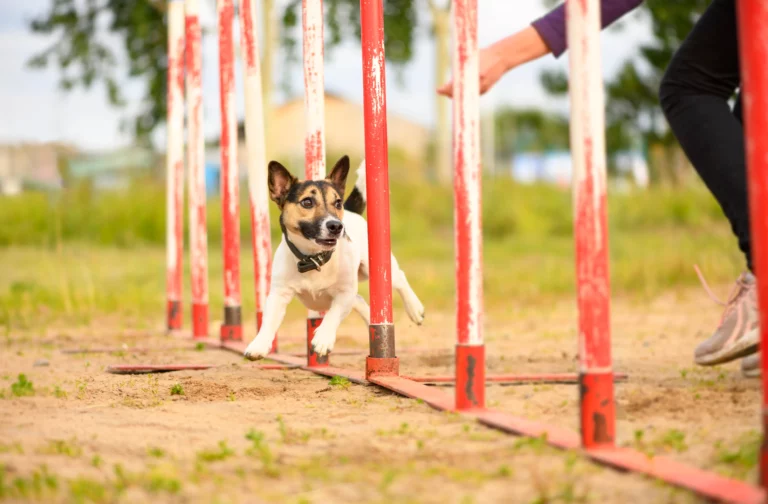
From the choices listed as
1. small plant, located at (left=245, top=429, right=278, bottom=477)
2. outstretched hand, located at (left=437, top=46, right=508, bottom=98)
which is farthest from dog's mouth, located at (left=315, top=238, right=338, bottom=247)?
small plant, located at (left=245, top=429, right=278, bottom=477)

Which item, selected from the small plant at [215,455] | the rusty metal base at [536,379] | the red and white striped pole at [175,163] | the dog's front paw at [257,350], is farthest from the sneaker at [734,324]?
the red and white striped pole at [175,163]

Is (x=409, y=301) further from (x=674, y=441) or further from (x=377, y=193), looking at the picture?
(x=674, y=441)

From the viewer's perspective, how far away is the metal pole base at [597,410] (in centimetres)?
254

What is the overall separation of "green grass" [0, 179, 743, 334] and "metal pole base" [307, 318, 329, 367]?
341 cm

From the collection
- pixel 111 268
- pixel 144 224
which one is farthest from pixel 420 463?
pixel 144 224

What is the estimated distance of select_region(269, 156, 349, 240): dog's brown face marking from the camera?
4488mm

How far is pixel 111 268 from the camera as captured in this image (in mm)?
12211

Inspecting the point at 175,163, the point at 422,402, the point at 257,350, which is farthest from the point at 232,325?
the point at 422,402

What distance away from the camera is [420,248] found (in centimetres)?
1501

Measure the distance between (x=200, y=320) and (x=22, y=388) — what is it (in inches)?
89.0

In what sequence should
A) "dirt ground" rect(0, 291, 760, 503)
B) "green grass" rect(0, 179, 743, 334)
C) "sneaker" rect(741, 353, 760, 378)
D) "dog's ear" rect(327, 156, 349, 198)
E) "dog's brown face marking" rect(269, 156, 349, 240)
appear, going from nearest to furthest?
"dirt ground" rect(0, 291, 760, 503), "sneaker" rect(741, 353, 760, 378), "dog's brown face marking" rect(269, 156, 349, 240), "dog's ear" rect(327, 156, 349, 198), "green grass" rect(0, 179, 743, 334)

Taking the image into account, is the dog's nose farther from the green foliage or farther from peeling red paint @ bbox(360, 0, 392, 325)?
the green foliage

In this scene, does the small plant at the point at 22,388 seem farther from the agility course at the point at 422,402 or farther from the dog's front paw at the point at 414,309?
the dog's front paw at the point at 414,309

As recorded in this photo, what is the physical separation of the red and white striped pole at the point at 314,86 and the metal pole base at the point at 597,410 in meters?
1.99
